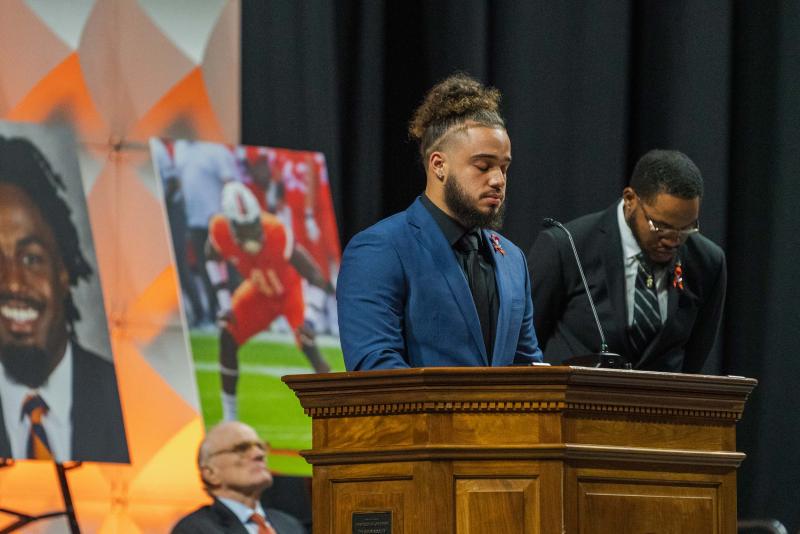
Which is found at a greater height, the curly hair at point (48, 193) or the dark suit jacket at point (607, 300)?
the curly hair at point (48, 193)

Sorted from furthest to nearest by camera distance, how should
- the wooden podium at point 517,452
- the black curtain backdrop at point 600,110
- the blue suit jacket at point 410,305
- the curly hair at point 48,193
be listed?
the black curtain backdrop at point 600,110 → the curly hair at point 48,193 → the blue suit jacket at point 410,305 → the wooden podium at point 517,452

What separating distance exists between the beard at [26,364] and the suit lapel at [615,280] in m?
1.57

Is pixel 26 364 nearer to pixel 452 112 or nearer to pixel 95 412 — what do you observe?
pixel 95 412

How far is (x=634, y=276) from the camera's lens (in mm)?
4156

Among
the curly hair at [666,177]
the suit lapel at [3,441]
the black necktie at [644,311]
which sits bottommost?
the suit lapel at [3,441]

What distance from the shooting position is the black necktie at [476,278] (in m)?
3.10

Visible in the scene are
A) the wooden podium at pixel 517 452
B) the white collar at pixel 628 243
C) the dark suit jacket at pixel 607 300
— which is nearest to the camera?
the wooden podium at pixel 517 452

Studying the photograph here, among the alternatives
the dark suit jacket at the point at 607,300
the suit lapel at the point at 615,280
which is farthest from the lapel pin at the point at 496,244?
the suit lapel at the point at 615,280

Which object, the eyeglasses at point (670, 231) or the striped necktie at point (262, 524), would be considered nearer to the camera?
the eyeglasses at point (670, 231)

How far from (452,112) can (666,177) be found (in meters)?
1.05

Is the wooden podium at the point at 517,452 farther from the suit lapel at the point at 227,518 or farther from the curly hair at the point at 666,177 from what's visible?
the suit lapel at the point at 227,518

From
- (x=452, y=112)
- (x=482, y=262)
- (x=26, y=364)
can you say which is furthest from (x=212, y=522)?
(x=452, y=112)

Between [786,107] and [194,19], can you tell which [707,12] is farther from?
[194,19]

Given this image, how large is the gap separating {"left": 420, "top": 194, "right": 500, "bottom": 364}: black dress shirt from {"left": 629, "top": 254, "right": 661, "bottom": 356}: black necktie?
39.8 inches
